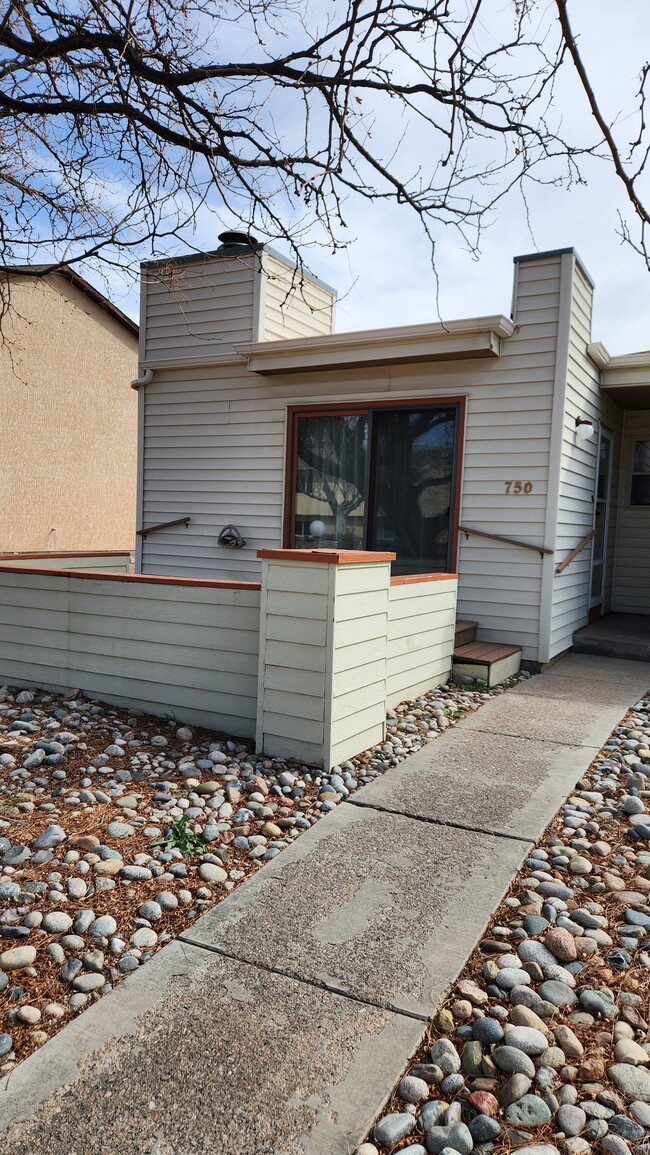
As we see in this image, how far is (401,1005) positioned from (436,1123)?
33 centimetres

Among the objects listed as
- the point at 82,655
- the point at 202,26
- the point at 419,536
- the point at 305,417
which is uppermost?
the point at 202,26

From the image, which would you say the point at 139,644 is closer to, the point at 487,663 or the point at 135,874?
the point at 135,874

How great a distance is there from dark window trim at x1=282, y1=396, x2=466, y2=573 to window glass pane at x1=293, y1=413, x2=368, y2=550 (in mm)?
49

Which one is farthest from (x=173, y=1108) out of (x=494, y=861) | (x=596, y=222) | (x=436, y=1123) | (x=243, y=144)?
(x=243, y=144)

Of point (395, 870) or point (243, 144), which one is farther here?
point (243, 144)

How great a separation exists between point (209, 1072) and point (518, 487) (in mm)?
4877

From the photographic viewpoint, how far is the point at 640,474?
7.96m

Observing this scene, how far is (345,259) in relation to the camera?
10.9 feet

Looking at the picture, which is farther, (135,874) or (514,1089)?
(135,874)

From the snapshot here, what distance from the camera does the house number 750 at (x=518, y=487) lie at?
571 centimetres

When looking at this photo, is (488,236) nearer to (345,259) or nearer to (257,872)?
(345,259)

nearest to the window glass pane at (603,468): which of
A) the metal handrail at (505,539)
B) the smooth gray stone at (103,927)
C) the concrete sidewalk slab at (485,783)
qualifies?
the metal handrail at (505,539)

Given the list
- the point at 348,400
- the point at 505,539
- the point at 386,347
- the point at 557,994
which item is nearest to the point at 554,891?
the point at 557,994

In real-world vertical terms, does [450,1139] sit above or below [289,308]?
below
